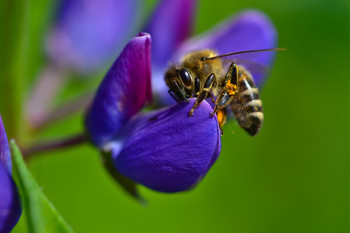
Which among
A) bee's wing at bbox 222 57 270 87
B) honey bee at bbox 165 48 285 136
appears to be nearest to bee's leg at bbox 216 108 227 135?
honey bee at bbox 165 48 285 136

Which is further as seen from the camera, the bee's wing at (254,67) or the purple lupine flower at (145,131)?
the bee's wing at (254,67)

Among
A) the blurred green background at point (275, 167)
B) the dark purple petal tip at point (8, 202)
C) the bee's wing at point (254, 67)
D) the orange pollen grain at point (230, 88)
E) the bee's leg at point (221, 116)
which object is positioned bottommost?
the blurred green background at point (275, 167)

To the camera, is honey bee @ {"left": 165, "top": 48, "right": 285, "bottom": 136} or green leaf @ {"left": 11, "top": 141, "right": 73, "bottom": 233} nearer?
green leaf @ {"left": 11, "top": 141, "right": 73, "bottom": 233}

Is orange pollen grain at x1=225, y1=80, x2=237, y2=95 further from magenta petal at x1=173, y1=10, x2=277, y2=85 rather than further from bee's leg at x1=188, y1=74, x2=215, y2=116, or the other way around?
magenta petal at x1=173, y1=10, x2=277, y2=85

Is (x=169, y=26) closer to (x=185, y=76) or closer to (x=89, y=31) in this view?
(x=89, y=31)

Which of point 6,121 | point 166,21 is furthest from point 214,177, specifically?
point 6,121

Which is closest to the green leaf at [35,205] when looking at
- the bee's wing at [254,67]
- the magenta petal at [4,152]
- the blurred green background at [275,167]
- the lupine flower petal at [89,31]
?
the magenta petal at [4,152]

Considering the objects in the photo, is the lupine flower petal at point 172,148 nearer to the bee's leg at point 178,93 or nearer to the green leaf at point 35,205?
the bee's leg at point 178,93
